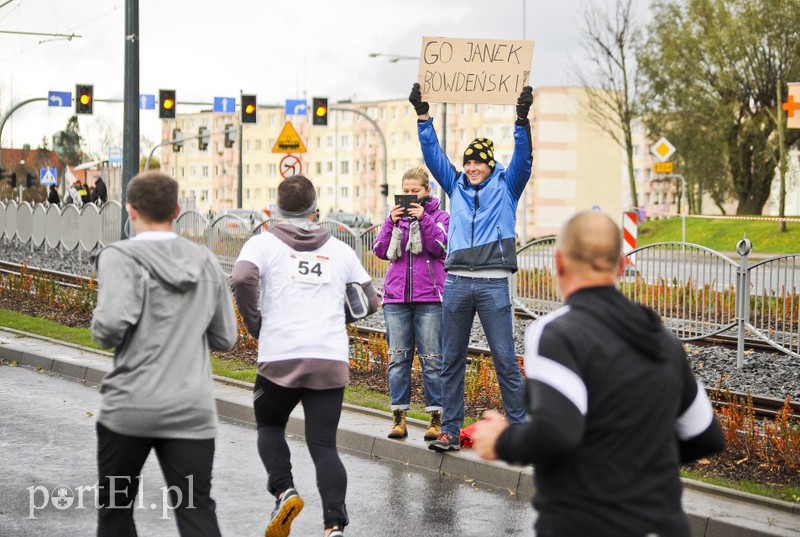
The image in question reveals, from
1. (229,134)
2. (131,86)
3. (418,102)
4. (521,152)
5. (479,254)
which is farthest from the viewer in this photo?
(229,134)

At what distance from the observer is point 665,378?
→ 3268 millimetres

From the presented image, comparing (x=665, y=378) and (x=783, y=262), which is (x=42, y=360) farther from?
(x=665, y=378)

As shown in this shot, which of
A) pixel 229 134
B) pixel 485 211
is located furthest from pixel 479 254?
pixel 229 134

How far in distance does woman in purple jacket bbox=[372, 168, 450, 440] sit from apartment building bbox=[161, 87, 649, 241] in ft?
296

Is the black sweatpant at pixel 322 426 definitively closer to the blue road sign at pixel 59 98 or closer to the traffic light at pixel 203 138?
the blue road sign at pixel 59 98

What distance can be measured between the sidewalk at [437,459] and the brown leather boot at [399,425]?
7 cm

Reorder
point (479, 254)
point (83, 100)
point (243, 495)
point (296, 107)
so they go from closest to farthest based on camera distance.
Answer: point (243, 495) < point (479, 254) < point (83, 100) < point (296, 107)

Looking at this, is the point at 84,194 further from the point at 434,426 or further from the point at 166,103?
the point at 434,426

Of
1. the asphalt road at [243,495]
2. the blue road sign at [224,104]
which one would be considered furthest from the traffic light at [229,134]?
the asphalt road at [243,495]

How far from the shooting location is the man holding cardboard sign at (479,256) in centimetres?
771

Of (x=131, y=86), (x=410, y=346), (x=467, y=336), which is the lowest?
(x=410, y=346)

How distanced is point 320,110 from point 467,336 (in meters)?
28.7

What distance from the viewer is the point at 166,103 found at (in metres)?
34.2

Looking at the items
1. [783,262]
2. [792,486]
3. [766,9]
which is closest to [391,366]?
[792,486]
